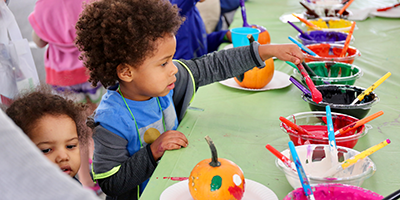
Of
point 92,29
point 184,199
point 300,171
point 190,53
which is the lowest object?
point 190,53

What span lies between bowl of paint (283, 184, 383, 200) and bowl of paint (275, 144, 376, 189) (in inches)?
1.0

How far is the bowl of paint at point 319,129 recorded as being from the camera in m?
0.81

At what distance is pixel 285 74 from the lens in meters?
1.45

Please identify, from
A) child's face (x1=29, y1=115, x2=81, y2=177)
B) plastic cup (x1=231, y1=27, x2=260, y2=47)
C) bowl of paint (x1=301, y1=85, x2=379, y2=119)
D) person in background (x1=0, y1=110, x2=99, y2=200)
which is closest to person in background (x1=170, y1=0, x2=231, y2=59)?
plastic cup (x1=231, y1=27, x2=260, y2=47)

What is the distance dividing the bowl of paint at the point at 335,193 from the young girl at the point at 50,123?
22.9 inches

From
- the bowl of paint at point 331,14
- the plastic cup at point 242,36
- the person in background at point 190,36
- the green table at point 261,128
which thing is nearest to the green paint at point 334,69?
the green table at point 261,128

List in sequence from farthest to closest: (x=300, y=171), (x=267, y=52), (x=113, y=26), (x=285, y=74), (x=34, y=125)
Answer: (x=285, y=74) → (x=267, y=52) → (x=113, y=26) → (x=34, y=125) → (x=300, y=171)

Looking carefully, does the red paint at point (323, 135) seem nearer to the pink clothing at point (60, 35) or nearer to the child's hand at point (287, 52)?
the child's hand at point (287, 52)

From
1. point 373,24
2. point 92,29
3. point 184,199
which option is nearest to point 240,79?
point 92,29

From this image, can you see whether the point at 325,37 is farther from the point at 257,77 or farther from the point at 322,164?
the point at 322,164

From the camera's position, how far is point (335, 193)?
638mm

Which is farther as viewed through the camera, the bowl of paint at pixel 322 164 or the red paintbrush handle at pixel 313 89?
the red paintbrush handle at pixel 313 89

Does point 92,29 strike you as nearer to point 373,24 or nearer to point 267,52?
point 267,52

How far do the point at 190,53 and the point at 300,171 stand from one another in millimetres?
1416
